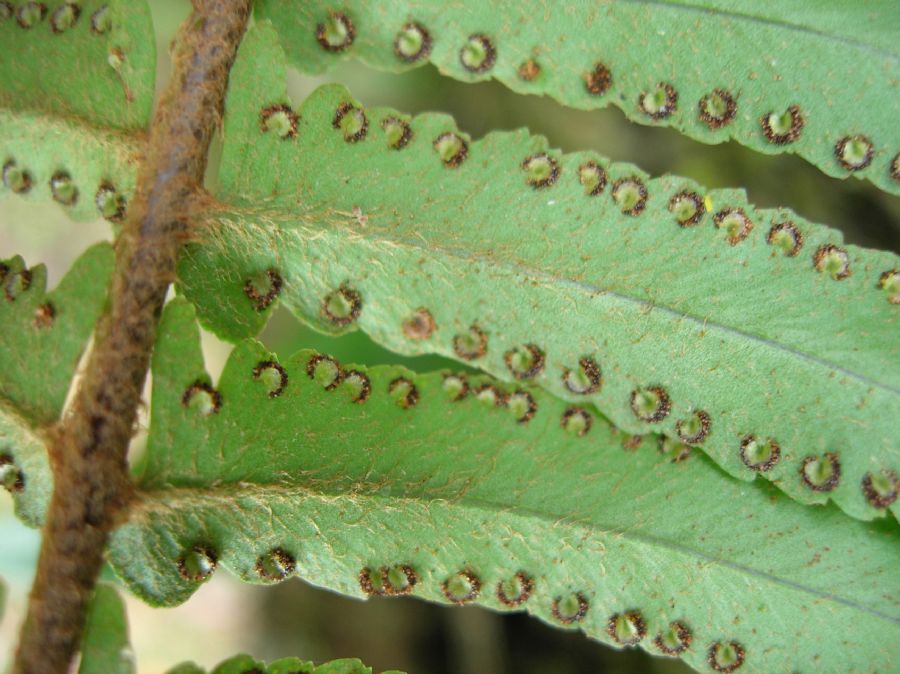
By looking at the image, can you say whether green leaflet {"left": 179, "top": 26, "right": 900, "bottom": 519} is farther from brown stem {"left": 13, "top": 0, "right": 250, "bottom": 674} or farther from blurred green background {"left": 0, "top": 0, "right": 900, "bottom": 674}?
blurred green background {"left": 0, "top": 0, "right": 900, "bottom": 674}

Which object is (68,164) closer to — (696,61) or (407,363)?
(407,363)

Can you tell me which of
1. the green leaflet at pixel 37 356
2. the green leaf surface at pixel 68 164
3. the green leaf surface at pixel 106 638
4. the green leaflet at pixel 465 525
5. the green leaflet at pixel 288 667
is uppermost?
the green leaf surface at pixel 68 164

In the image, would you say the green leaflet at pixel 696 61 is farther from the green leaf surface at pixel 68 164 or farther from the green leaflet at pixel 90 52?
the green leaf surface at pixel 68 164

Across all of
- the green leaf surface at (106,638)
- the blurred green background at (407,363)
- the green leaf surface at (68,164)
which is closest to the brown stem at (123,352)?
the green leaf surface at (106,638)

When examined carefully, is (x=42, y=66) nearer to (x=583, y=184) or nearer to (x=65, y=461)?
(x=65, y=461)

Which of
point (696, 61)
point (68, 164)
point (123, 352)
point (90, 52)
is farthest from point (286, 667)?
point (696, 61)

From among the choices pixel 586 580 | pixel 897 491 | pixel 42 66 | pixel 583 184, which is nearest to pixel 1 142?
pixel 42 66
